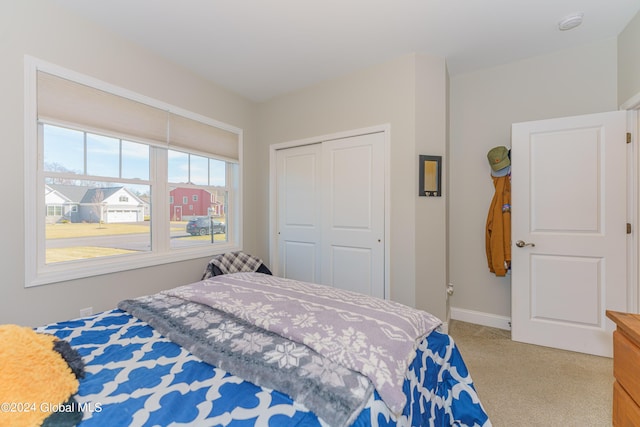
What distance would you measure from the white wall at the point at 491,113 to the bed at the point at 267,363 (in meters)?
1.86

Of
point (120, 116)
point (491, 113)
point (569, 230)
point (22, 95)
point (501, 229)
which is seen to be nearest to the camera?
point (22, 95)

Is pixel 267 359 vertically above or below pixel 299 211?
below

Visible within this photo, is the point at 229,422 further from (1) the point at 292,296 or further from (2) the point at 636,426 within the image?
(2) the point at 636,426

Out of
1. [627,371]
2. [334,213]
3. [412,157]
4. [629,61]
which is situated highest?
[629,61]

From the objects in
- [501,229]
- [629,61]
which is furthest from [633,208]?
[629,61]

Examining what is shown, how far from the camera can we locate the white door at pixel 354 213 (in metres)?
2.73

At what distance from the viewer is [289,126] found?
3.31m

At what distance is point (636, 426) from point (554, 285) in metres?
1.85

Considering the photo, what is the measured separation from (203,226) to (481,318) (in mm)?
3246

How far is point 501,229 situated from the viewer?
2.66 meters

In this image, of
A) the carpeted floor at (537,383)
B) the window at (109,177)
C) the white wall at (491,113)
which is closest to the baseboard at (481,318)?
the white wall at (491,113)

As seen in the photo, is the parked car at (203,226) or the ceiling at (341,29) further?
the parked car at (203,226)

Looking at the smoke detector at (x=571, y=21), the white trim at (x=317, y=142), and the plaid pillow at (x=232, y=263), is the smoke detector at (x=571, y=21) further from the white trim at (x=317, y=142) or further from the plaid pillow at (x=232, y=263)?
the plaid pillow at (x=232, y=263)

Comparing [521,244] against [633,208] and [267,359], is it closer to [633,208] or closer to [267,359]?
[633,208]
